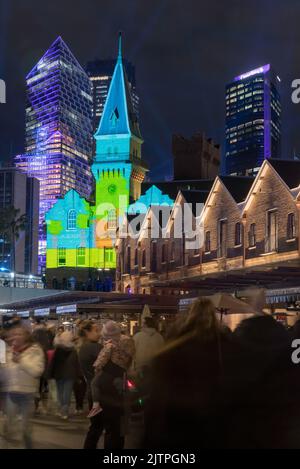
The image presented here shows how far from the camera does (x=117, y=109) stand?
96.2 m

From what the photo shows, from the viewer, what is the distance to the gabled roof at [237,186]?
41812 millimetres

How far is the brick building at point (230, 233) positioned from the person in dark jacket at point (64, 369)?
9810mm

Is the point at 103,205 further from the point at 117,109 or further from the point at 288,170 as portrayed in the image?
the point at 288,170

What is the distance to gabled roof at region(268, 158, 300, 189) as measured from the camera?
118 feet

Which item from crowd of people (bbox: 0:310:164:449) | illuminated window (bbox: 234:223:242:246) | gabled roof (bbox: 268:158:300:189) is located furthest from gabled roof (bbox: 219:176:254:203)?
crowd of people (bbox: 0:310:164:449)

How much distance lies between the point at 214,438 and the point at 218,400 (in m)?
0.25

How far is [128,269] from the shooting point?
5753 cm

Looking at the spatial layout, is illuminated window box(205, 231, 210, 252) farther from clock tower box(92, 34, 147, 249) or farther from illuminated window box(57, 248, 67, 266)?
clock tower box(92, 34, 147, 249)

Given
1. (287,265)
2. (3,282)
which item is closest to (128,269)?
(3,282)

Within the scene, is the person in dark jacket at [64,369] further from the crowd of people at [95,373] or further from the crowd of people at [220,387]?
the crowd of people at [220,387]

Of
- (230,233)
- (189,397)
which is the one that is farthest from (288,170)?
(189,397)

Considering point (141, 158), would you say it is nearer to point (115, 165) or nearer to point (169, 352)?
point (115, 165)

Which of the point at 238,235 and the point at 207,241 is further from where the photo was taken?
the point at 207,241

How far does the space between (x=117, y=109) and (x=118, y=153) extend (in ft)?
19.2
